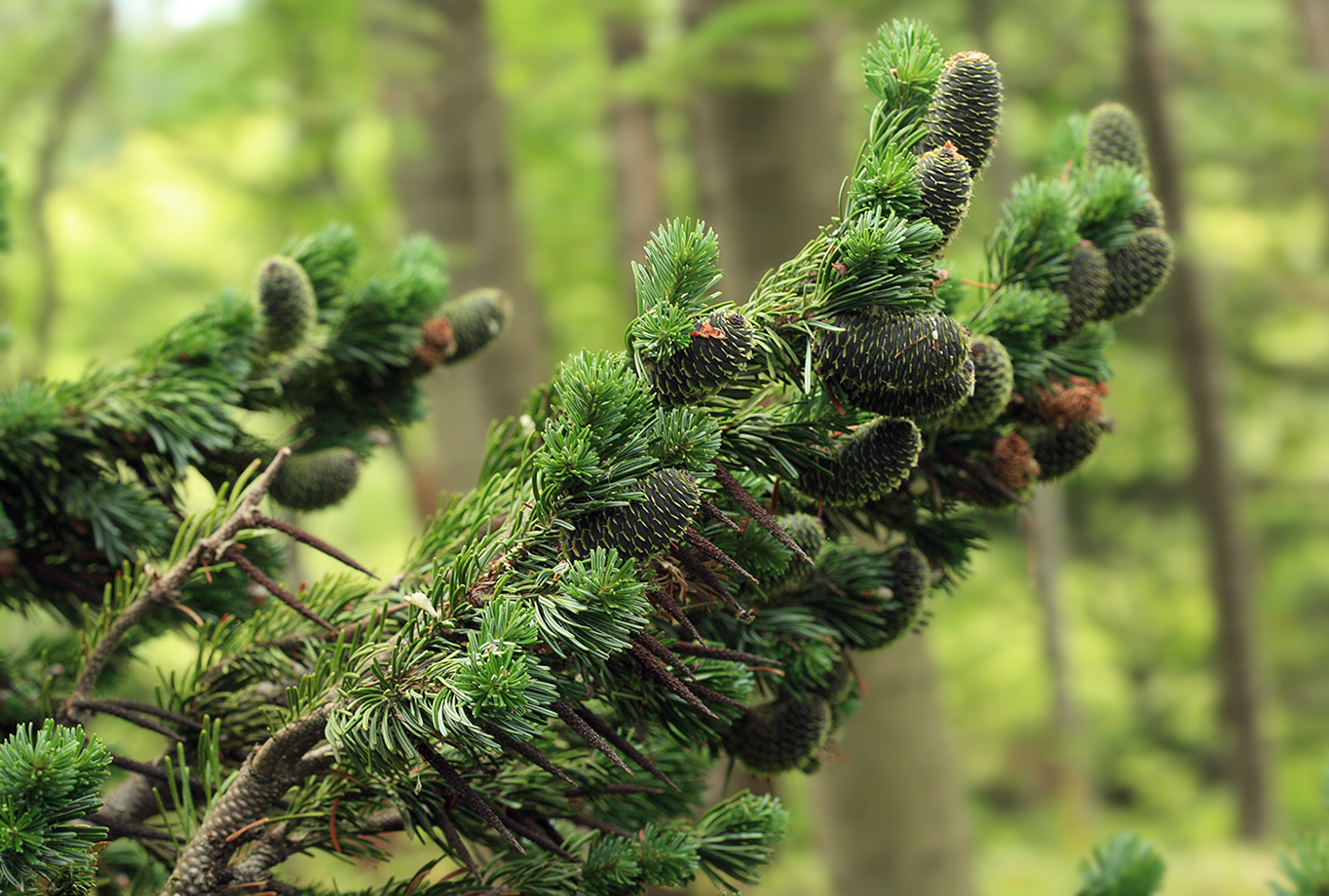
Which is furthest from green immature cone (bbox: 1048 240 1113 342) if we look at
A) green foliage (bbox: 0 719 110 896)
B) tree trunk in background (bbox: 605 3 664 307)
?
tree trunk in background (bbox: 605 3 664 307)

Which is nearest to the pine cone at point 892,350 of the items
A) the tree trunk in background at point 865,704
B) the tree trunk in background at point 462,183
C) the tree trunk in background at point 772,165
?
the tree trunk in background at point 865,704

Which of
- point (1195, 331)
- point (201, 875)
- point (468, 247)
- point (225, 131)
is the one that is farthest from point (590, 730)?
point (225, 131)

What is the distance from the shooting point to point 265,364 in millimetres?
956

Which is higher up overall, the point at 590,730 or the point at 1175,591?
the point at 1175,591

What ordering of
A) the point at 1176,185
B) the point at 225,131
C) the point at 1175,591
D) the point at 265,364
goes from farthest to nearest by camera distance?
1. the point at 1175,591
2. the point at 225,131
3. the point at 1176,185
4. the point at 265,364

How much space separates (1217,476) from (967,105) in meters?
6.11

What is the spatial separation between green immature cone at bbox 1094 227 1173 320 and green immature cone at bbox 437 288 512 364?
1.79ft

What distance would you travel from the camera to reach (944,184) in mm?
621

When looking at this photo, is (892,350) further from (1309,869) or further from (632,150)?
(632,150)

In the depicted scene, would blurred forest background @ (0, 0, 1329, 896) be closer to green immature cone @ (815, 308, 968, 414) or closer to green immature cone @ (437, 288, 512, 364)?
green immature cone @ (815, 308, 968, 414)

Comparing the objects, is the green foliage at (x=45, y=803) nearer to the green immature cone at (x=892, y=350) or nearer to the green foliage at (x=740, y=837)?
the green foliage at (x=740, y=837)

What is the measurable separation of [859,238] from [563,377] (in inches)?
7.5

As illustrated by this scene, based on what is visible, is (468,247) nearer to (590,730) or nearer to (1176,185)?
(590,730)

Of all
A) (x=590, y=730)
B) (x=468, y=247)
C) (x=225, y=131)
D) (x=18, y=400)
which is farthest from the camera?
(x=225, y=131)
